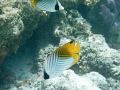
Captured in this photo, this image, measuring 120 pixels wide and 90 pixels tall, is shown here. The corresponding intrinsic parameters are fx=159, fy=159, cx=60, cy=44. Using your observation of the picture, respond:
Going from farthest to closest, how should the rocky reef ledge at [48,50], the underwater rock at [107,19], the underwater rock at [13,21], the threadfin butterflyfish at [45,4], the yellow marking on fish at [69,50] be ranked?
the underwater rock at [107,19]
the rocky reef ledge at [48,50]
the underwater rock at [13,21]
the threadfin butterflyfish at [45,4]
the yellow marking on fish at [69,50]

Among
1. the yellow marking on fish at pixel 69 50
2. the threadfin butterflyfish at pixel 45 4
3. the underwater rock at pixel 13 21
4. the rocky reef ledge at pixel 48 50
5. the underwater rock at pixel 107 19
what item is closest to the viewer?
the yellow marking on fish at pixel 69 50

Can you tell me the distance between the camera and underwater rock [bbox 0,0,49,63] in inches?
158

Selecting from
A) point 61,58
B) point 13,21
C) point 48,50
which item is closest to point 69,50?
point 61,58

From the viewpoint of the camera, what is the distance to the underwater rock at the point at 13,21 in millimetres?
4016

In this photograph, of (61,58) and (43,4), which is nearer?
(61,58)

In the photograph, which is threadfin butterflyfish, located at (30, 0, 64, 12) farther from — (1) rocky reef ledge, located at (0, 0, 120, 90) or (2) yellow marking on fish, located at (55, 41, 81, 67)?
(1) rocky reef ledge, located at (0, 0, 120, 90)

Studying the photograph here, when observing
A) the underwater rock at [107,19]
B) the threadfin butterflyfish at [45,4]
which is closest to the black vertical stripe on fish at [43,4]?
the threadfin butterflyfish at [45,4]

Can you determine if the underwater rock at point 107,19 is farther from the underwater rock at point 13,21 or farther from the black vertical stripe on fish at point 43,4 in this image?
the black vertical stripe on fish at point 43,4

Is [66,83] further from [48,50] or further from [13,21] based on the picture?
[13,21]

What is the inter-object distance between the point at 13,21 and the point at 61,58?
3.02 m

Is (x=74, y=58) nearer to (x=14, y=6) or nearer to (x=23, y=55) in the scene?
(x=14, y=6)

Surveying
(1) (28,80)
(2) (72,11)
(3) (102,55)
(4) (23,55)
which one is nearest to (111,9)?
(2) (72,11)

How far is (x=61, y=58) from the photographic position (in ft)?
4.91

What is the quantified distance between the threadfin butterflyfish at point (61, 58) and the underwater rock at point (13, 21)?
281 centimetres
